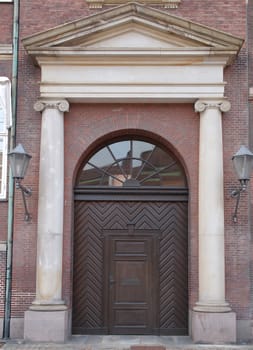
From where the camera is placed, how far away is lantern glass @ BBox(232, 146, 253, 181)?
11.2m

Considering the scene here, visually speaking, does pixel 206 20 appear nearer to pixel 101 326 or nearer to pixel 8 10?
pixel 8 10

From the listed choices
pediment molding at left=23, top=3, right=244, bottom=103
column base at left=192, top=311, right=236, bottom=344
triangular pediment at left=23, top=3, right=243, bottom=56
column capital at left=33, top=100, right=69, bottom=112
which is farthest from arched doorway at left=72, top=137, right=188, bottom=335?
triangular pediment at left=23, top=3, right=243, bottom=56

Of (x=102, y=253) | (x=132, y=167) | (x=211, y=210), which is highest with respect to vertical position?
(x=132, y=167)

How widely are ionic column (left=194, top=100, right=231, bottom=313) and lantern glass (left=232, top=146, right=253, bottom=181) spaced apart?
74 centimetres

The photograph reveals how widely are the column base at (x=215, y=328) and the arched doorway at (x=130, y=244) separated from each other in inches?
39.2

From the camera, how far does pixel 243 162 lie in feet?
36.9

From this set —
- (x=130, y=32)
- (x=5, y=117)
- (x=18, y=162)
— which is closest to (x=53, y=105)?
(x=5, y=117)

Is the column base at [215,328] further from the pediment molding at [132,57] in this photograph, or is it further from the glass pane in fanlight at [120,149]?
the pediment molding at [132,57]

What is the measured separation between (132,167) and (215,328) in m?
3.94

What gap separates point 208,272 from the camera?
11719 mm

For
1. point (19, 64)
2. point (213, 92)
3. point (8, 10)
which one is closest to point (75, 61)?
point (19, 64)

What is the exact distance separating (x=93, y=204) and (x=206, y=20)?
15.8ft

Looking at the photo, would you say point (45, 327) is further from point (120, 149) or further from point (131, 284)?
point (120, 149)

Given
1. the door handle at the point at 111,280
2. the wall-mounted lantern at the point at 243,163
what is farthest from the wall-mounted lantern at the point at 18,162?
the wall-mounted lantern at the point at 243,163
